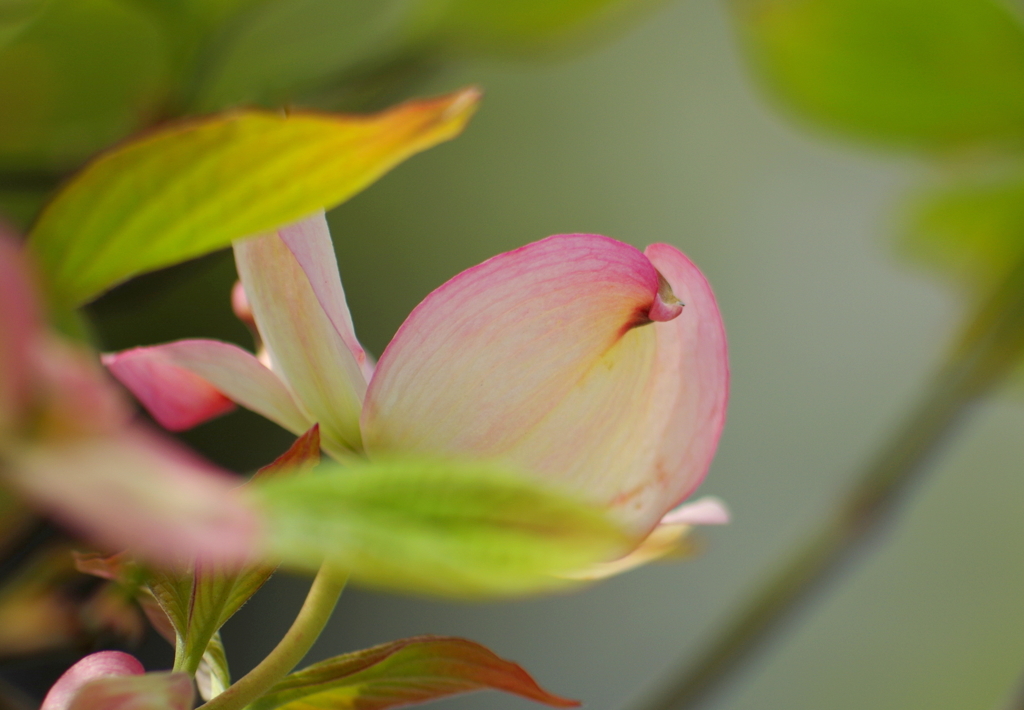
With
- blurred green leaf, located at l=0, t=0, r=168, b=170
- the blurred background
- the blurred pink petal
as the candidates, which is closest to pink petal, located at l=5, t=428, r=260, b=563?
the blurred pink petal

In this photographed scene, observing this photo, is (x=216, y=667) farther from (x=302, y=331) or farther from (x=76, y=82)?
(x=76, y=82)

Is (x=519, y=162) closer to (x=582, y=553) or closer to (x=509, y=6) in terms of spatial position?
(x=509, y=6)

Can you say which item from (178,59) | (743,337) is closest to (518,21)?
(178,59)

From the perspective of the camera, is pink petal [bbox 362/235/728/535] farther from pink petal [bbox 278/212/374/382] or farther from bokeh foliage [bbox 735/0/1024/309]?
bokeh foliage [bbox 735/0/1024/309]

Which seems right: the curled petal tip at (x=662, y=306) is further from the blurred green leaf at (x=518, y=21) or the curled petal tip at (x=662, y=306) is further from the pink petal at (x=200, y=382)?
the blurred green leaf at (x=518, y=21)

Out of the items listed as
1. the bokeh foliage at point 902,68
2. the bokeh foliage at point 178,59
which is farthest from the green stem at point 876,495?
the bokeh foliage at point 178,59

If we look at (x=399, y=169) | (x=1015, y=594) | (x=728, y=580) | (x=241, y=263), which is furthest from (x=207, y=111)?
(x=1015, y=594)
